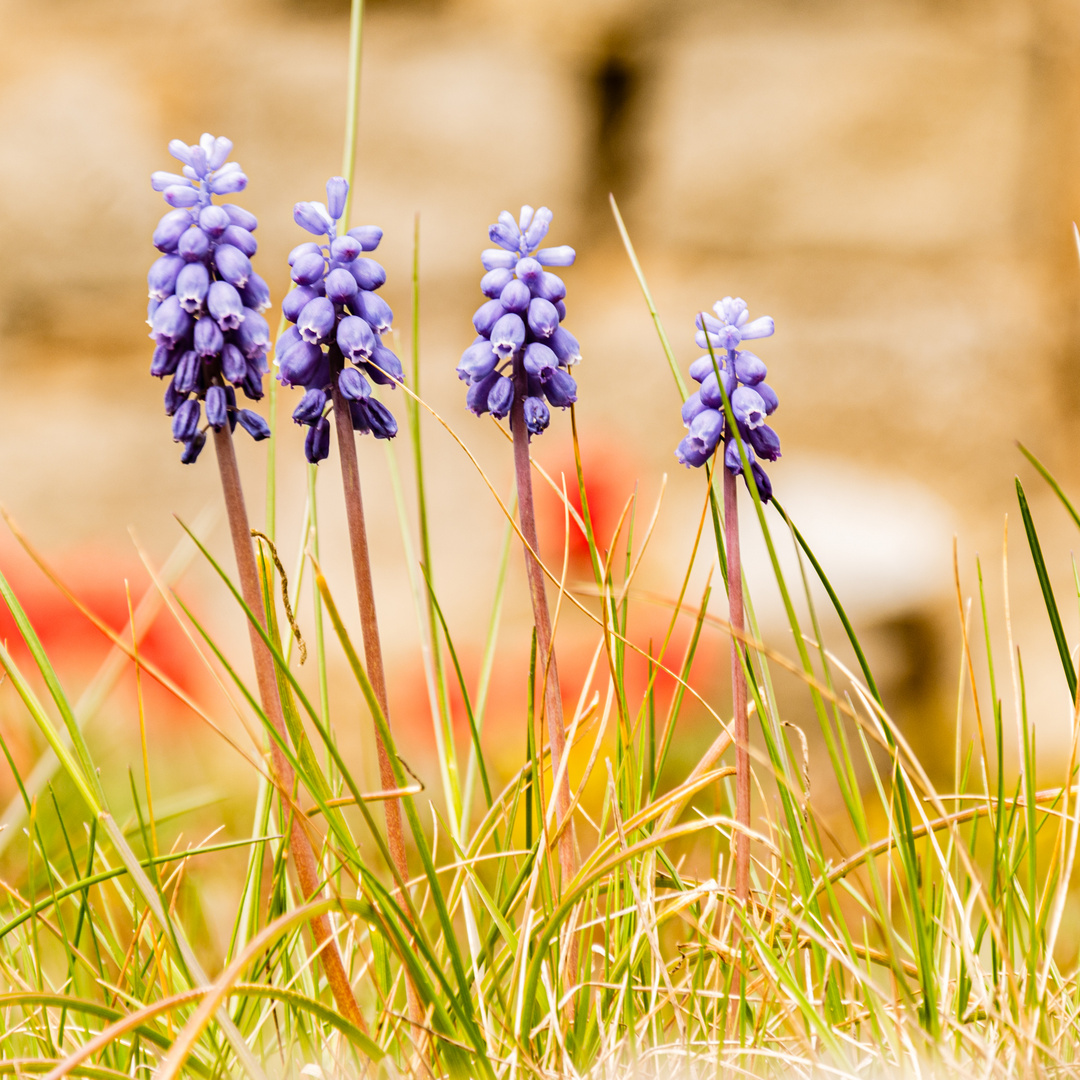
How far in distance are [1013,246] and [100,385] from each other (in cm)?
278

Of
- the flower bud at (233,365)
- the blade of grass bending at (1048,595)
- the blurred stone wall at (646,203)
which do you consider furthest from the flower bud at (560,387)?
the blurred stone wall at (646,203)

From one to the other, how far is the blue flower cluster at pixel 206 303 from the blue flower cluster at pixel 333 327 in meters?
0.03

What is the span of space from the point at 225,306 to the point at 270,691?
0.78 feet

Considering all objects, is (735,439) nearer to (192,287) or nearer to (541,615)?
(541,615)

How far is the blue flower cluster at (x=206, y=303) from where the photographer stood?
2.11 ft

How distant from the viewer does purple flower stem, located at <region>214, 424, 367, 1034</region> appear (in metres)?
0.64

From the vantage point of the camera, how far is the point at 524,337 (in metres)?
0.73

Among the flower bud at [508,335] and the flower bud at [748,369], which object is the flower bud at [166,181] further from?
the flower bud at [748,369]

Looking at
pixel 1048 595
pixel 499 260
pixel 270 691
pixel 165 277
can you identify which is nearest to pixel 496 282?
pixel 499 260

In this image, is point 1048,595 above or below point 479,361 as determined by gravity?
below

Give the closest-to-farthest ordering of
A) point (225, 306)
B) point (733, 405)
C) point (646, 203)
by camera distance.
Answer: point (225, 306)
point (733, 405)
point (646, 203)

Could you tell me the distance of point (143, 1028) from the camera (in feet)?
2.02

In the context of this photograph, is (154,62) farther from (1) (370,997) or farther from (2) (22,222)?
(1) (370,997)

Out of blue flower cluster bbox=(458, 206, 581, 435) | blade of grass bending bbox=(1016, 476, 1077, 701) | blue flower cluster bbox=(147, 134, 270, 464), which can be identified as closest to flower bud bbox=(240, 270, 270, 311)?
blue flower cluster bbox=(147, 134, 270, 464)
